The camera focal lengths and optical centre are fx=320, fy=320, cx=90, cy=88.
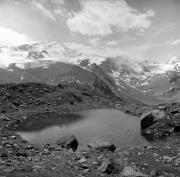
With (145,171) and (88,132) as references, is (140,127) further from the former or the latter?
(145,171)

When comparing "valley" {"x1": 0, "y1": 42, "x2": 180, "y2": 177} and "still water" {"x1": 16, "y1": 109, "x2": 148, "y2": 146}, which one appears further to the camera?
"still water" {"x1": 16, "y1": 109, "x2": 148, "y2": 146}

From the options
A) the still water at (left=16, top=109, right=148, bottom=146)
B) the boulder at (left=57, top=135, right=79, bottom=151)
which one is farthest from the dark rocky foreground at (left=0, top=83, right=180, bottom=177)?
the still water at (left=16, top=109, right=148, bottom=146)

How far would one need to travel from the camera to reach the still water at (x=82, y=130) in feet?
151

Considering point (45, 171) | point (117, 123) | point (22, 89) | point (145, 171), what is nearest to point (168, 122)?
point (117, 123)

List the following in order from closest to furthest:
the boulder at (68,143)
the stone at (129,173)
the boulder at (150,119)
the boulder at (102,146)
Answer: the stone at (129,173)
the boulder at (102,146)
the boulder at (68,143)
the boulder at (150,119)

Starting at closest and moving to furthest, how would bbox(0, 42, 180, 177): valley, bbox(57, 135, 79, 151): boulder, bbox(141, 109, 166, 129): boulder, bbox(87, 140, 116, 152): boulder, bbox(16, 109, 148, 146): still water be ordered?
1. bbox(0, 42, 180, 177): valley
2. bbox(87, 140, 116, 152): boulder
3. bbox(57, 135, 79, 151): boulder
4. bbox(16, 109, 148, 146): still water
5. bbox(141, 109, 166, 129): boulder

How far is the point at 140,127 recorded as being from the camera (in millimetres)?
57500

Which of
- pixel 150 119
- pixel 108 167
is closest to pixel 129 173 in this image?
pixel 108 167

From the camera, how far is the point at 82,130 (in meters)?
54.6

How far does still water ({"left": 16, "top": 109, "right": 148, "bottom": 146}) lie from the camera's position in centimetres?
4594

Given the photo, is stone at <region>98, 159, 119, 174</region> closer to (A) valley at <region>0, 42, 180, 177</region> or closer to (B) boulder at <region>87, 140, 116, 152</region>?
(A) valley at <region>0, 42, 180, 177</region>

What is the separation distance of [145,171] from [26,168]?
10349mm

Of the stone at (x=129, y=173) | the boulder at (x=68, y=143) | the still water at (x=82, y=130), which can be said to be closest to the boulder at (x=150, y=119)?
the still water at (x=82, y=130)

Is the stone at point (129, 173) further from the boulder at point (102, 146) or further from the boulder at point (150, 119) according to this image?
the boulder at point (150, 119)
